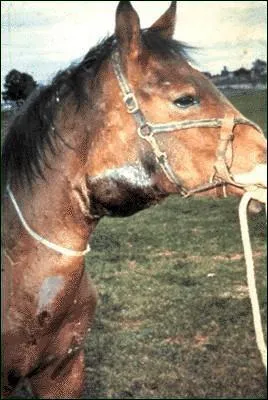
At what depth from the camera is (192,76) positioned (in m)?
2.47

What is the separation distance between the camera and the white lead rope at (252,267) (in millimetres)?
2070

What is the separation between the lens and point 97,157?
8.00ft

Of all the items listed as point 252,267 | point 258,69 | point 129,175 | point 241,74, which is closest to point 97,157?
point 129,175

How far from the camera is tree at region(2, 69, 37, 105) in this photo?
2.75 m

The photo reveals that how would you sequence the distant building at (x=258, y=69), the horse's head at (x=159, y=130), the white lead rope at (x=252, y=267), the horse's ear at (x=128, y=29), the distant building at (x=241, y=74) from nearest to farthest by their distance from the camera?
the white lead rope at (x=252, y=267) < the horse's ear at (x=128, y=29) < the horse's head at (x=159, y=130) < the distant building at (x=241, y=74) < the distant building at (x=258, y=69)

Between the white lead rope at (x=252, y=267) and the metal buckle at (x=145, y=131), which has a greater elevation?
the metal buckle at (x=145, y=131)

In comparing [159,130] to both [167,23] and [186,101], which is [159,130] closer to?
[186,101]

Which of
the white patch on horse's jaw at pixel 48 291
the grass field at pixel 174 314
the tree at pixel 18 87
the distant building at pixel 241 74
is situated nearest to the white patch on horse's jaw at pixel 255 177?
the white patch on horse's jaw at pixel 48 291

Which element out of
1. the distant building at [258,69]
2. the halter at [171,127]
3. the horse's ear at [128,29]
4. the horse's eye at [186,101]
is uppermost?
the horse's ear at [128,29]

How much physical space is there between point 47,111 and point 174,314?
3978 millimetres

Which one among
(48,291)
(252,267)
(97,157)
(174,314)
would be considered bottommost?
(174,314)

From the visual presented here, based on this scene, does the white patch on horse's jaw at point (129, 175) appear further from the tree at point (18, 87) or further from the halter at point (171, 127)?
the tree at point (18, 87)

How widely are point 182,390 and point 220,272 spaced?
303cm

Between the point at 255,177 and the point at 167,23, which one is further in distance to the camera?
the point at 167,23
